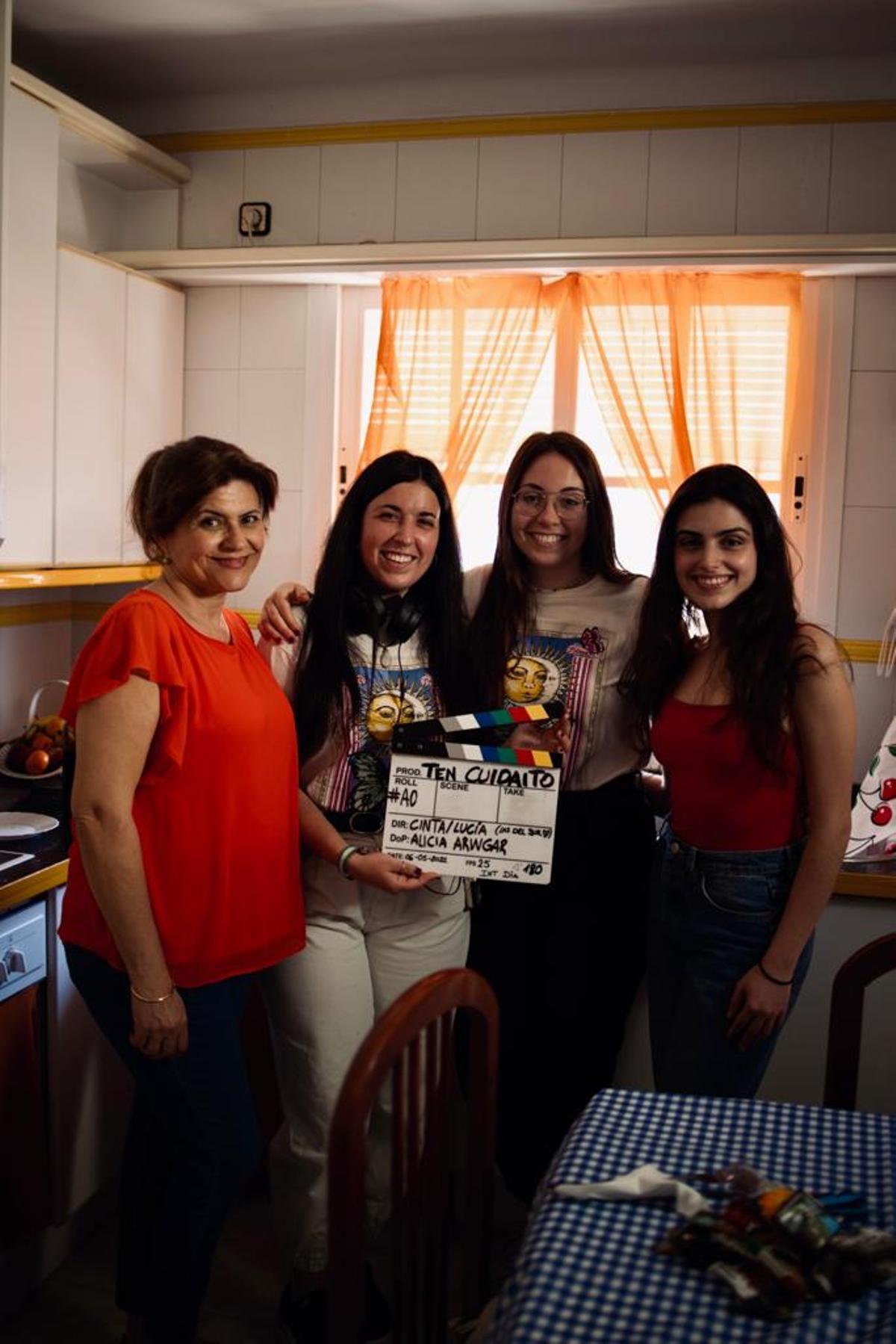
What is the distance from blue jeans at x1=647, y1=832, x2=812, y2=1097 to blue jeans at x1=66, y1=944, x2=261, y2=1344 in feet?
2.11

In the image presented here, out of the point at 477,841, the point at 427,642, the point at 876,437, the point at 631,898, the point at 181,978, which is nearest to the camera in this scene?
the point at 181,978

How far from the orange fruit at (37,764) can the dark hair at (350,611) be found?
3.53ft

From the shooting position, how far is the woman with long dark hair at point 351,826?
182 centimetres

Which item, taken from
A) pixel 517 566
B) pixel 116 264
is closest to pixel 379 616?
pixel 517 566

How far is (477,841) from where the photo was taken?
177cm

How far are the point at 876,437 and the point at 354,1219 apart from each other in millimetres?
2387

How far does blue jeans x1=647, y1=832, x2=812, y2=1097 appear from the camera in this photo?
5.68ft

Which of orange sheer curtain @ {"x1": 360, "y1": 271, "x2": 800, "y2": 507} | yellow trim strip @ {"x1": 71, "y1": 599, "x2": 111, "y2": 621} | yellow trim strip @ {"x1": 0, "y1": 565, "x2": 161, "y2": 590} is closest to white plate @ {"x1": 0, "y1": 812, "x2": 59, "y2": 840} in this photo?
yellow trim strip @ {"x1": 0, "y1": 565, "x2": 161, "y2": 590}

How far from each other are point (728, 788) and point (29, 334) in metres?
1.78

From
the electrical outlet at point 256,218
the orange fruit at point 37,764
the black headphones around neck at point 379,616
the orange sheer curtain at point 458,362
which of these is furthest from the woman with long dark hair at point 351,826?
the electrical outlet at point 256,218

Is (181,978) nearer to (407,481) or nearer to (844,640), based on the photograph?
(407,481)

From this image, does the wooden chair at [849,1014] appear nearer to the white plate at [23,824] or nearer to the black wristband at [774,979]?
the black wristband at [774,979]

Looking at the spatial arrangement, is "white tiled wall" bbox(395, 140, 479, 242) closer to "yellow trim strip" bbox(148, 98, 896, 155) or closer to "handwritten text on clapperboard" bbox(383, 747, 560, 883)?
"yellow trim strip" bbox(148, 98, 896, 155)

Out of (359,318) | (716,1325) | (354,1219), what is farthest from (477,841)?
(359,318)
